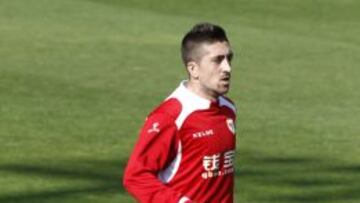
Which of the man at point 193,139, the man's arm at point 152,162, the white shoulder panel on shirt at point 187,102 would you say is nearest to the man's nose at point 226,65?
the man at point 193,139

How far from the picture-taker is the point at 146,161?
632 cm

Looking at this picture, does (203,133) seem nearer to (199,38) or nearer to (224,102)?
(224,102)

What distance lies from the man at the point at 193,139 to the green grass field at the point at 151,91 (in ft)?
17.1

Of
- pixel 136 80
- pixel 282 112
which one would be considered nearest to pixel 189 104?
pixel 282 112

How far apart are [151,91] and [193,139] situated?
12419 millimetres

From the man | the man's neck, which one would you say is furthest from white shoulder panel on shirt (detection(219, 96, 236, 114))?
the man's neck

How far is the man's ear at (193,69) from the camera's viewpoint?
255 inches

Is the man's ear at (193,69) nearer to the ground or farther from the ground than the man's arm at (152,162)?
farther from the ground

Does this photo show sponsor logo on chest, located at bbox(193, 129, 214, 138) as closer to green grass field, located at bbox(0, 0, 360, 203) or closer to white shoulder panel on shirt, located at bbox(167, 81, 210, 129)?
white shoulder panel on shirt, located at bbox(167, 81, 210, 129)

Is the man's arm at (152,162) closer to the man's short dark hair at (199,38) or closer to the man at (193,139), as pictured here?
the man at (193,139)

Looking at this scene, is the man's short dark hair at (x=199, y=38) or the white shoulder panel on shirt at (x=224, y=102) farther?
the white shoulder panel on shirt at (x=224, y=102)

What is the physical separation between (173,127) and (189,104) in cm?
18

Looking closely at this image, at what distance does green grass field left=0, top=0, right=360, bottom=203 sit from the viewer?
13.0 m

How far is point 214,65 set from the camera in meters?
6.45
